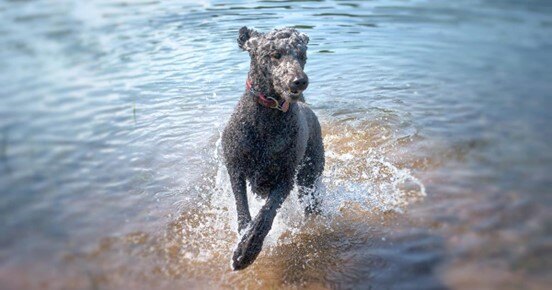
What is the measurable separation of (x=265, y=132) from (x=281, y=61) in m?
0.68

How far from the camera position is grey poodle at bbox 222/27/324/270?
385 centimetres

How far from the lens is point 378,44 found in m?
10.2

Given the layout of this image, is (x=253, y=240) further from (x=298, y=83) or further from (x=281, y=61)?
(x=281, y=61)

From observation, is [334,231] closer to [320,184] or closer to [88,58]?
[320,184]

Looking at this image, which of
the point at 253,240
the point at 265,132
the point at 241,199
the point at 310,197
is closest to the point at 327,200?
the point at 310,197

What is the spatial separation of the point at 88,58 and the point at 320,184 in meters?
3.68

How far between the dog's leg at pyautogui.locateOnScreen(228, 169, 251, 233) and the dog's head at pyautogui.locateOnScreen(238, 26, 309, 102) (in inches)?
38.1

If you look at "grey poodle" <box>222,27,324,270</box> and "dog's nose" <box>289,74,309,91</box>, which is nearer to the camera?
"dog's nose" <box>289,74,309,91</box>

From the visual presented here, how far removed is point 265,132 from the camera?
4.15m

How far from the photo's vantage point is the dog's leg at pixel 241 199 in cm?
427

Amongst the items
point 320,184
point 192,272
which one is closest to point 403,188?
point 320,184

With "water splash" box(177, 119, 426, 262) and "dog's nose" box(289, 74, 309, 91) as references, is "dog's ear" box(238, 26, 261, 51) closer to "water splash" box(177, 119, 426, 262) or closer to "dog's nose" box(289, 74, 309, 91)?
"dog's nose" box(289, 74, 309, 91)

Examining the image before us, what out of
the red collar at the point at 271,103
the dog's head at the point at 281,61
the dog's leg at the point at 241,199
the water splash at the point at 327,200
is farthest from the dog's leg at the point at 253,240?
the dog's head at the point at 281,61

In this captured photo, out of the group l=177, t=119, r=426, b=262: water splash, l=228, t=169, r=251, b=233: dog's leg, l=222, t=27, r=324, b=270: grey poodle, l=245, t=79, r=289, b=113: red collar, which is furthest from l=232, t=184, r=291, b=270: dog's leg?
l=245, t=79, r=289, b=113: red collar
